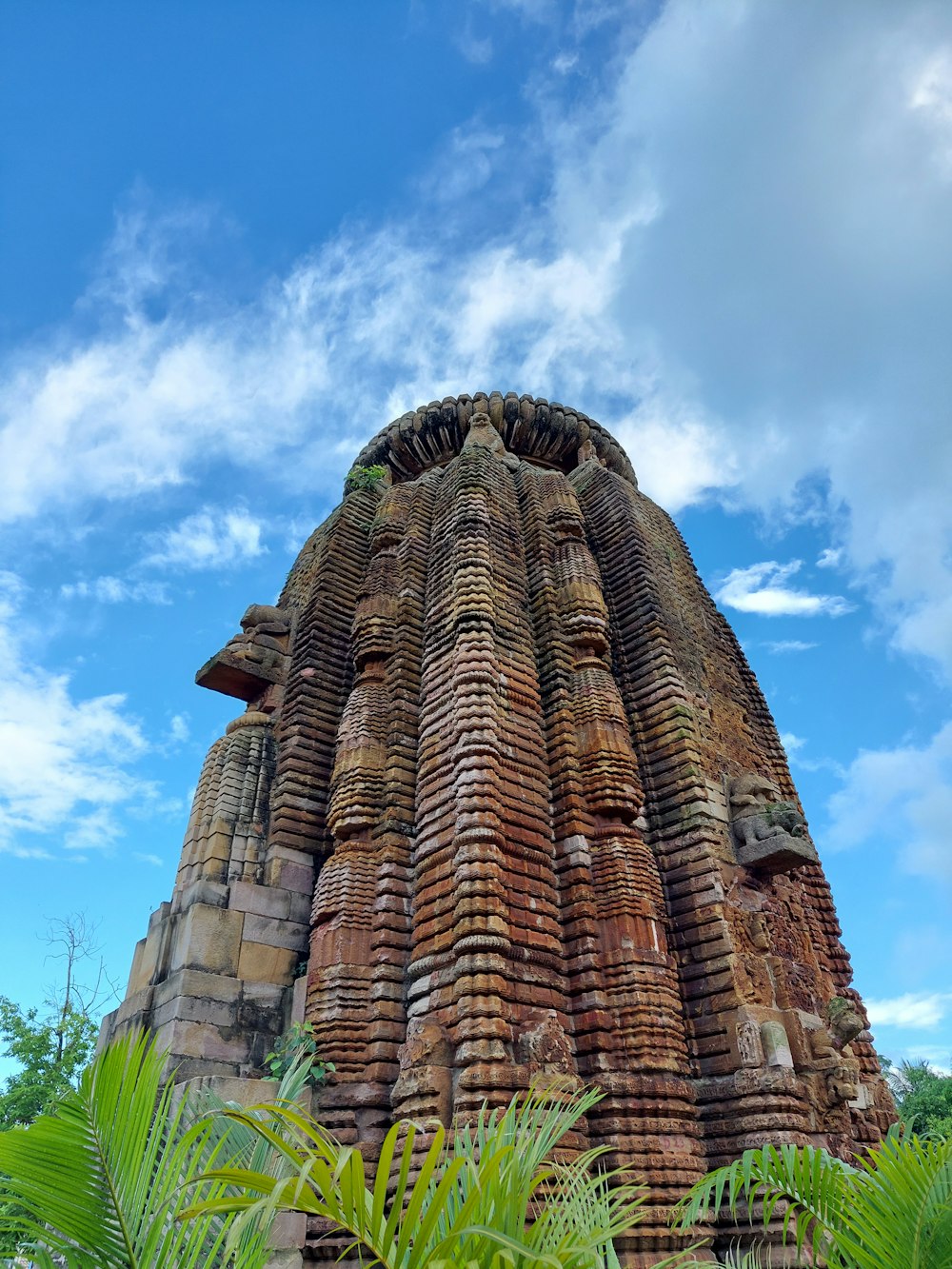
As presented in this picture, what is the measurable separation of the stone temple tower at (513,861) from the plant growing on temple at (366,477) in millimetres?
1335

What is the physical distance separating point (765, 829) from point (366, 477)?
24.8ft

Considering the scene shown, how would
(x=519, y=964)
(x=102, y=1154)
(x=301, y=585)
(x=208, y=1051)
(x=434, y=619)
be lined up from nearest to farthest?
(x=102, y=1154), (x=519, y=964), (x=208, y=1051), (x=434, y=619), (x=301, y=585)

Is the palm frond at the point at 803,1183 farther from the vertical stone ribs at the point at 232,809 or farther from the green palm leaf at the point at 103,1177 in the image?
the vertical stone ribs at the point at 232,809

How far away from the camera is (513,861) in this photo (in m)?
6.82

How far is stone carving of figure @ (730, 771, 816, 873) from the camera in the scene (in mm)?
7785

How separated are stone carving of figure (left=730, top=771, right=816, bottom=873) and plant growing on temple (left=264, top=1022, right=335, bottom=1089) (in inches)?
167

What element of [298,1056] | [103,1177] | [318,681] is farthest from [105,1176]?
[318,681]

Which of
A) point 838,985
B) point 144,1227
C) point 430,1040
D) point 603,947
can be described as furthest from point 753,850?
point 144,1227

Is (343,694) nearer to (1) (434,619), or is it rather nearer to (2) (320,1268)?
(1) (434,619)

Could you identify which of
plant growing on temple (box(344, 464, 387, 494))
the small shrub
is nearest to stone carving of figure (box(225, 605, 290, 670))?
plant growing on temple (box(344, 464, 387, 494))

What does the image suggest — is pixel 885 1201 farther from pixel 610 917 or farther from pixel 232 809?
pixel 232 809

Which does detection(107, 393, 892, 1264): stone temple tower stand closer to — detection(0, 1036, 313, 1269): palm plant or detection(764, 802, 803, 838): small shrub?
detection(764, 802, 803, 838): small shrub

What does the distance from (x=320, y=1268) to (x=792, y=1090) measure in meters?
3.68

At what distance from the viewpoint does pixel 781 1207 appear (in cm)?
577
